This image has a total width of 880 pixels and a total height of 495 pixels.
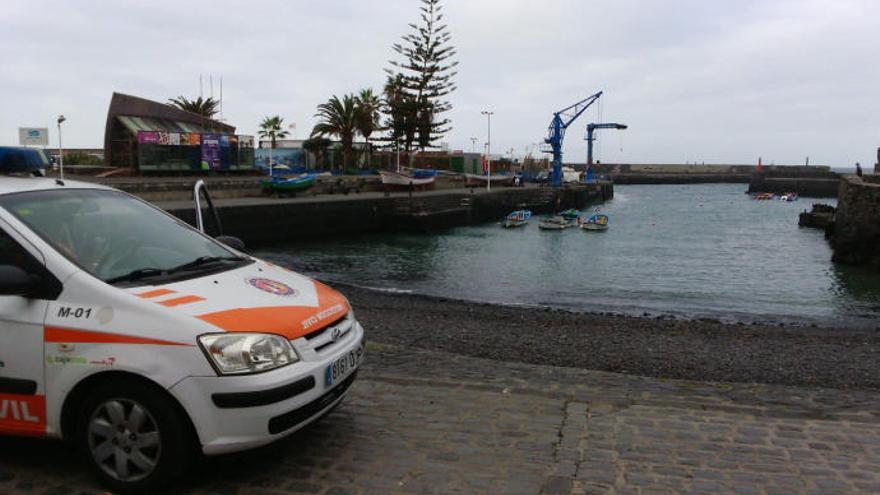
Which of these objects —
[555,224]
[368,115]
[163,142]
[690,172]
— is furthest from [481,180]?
[690,172]

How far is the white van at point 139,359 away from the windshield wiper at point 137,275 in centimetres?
2

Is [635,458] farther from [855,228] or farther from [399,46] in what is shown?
[399,46]

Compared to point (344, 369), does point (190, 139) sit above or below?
above

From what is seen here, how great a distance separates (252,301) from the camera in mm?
3574

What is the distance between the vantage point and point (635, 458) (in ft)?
13.1

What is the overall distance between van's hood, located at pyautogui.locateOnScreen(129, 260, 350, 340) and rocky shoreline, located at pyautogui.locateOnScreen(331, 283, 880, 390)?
12.2ft

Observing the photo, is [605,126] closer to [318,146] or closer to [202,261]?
[318,146]

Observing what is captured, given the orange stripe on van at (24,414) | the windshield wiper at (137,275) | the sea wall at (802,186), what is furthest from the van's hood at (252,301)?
the sea wall at (802,186)

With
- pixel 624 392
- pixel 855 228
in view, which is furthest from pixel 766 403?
pixel 855 228

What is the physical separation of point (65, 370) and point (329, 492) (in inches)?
60.2

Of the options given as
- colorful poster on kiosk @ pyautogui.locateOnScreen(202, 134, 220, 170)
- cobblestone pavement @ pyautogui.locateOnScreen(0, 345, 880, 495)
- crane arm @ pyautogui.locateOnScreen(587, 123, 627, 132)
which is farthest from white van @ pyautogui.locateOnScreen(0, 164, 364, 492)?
crane arm @ pyautogui.locateOnScreen(587, 123, 627, 132)

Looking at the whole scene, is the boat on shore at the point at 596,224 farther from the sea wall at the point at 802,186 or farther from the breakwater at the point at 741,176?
the breakwater at the point at 741,176

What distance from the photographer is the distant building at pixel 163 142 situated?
128 ft

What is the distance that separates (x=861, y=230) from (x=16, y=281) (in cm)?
3017
